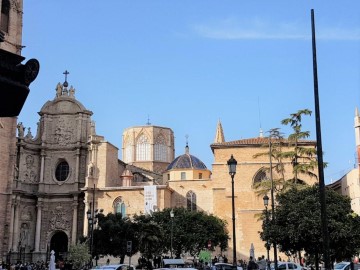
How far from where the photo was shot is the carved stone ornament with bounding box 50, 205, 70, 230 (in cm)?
5253

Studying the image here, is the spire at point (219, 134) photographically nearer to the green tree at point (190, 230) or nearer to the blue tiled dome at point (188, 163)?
the blue tiled dome at point (188, 163)

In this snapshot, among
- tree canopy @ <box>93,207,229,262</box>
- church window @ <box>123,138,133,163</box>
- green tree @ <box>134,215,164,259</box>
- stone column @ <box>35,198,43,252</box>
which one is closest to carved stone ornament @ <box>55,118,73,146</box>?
stone column @ <box>35,198,43,252</box>

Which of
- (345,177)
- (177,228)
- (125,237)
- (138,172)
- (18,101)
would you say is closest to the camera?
(18,101)

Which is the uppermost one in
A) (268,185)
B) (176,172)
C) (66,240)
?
(176,172)

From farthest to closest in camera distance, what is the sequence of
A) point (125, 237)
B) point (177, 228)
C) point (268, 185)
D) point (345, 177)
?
point (345, 177) → point (177, 228) → point (268, 185) → point (125, 237)

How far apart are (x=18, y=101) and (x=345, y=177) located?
59.4m

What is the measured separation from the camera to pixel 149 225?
37.8 m

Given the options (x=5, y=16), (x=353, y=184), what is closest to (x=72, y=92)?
(x=5, y=16)

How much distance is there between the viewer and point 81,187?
53469 mm

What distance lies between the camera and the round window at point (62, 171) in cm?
5469

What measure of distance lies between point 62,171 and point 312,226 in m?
37.0

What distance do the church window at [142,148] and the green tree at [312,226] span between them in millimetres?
55863

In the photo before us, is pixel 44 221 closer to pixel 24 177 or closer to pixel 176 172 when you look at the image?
pixel 24 177

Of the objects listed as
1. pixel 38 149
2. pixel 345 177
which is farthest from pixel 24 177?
pixel 345 177
